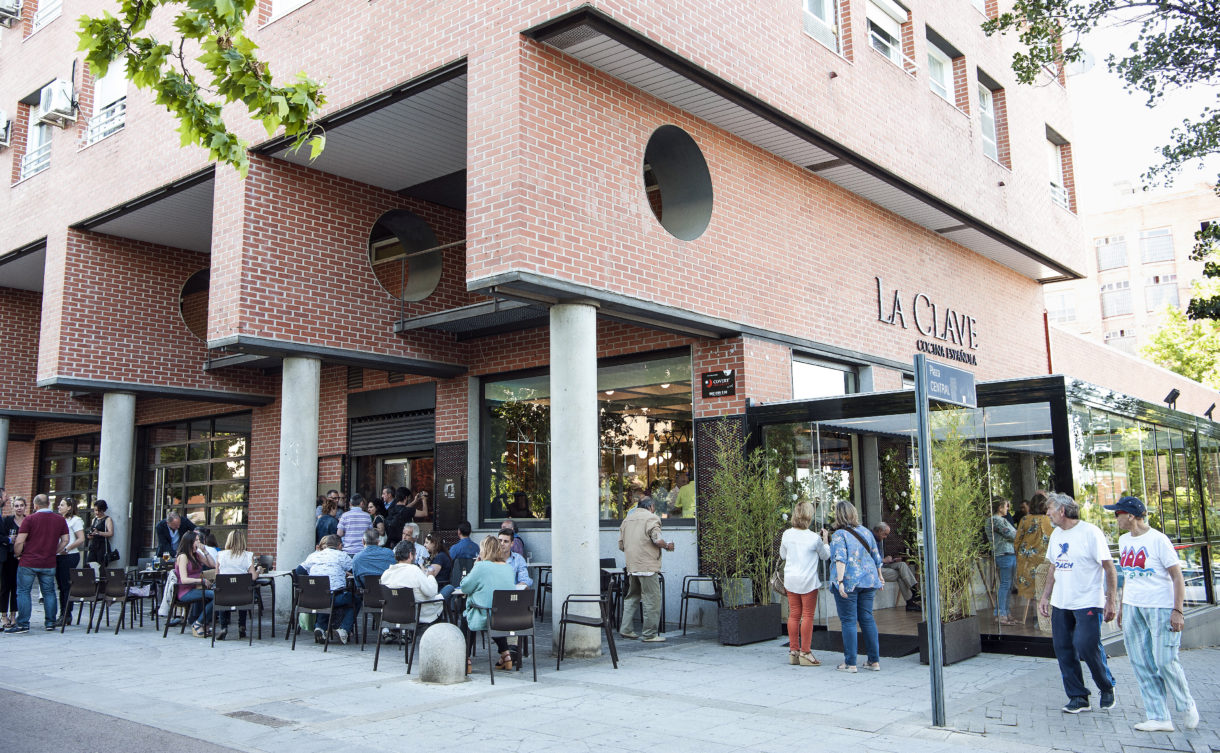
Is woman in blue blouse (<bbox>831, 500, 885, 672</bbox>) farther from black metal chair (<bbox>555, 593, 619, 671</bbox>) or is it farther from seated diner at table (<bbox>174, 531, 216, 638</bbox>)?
seated diner at table (<bbox>174, 531, 216, 638</bbox>)

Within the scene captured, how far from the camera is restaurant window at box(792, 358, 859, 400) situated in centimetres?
1329

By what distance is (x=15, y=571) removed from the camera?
12.5 m

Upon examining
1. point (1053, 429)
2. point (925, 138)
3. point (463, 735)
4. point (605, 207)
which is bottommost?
point (463, 735)

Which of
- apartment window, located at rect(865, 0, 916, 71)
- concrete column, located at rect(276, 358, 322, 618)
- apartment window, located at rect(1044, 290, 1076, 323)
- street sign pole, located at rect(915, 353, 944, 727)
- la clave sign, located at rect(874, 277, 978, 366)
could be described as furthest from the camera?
apartment window, located at rect(1044, 290, 1076, 323)

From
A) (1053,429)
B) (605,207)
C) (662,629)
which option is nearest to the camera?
(1053,429)

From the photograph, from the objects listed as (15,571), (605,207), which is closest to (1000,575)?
(605,207)

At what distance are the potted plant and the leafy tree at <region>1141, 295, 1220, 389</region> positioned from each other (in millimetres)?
33099

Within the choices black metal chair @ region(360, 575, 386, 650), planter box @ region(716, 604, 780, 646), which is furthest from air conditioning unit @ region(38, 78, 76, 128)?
planter box @ region(716, 604, 780, 646)

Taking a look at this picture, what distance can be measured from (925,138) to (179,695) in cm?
1354

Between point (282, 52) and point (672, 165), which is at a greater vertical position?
point (282, 52)

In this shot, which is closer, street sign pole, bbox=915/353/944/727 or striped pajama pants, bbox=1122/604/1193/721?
street sign pole, bbox=915/353/944/727

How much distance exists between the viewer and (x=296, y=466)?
12.4 m

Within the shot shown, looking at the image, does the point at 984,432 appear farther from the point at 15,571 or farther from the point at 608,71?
the point at 15,571

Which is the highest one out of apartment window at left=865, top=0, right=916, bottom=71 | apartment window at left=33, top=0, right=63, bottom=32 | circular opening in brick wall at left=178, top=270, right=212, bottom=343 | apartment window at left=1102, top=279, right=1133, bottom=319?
apartment window at left=1102, top=279, right=1133, bottom=319
